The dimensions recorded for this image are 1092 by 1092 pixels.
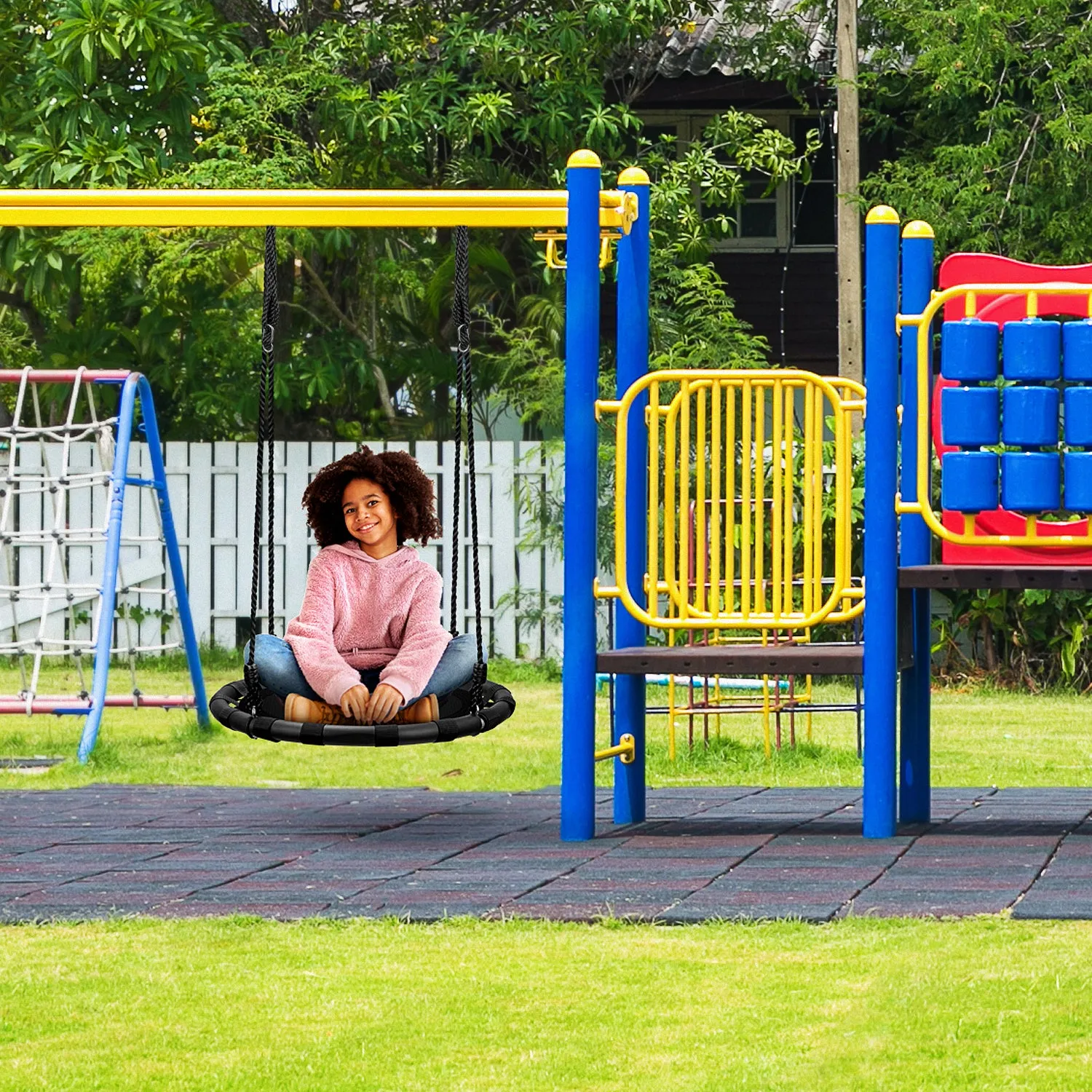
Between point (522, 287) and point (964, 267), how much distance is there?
9148 mm

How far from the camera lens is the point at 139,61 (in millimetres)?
16688

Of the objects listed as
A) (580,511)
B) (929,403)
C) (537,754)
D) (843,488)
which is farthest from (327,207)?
(537,754)

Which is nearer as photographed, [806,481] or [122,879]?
[122,879]

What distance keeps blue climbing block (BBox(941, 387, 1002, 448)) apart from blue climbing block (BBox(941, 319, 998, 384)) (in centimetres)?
5

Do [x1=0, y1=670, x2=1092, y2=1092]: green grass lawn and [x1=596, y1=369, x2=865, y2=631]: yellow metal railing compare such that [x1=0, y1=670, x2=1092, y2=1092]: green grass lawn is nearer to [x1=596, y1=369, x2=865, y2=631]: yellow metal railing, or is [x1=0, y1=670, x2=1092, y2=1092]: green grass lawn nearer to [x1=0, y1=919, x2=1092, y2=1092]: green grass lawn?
[x1=0, y1=919, x2=1092, y2=1092]: green grass lawn

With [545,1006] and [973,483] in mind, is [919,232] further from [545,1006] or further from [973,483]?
[545,1006]

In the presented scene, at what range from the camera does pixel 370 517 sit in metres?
8.08

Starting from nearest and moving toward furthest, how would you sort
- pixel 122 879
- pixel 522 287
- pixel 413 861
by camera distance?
pixel 122 879 < pixel 413 861 < pixel 522 287

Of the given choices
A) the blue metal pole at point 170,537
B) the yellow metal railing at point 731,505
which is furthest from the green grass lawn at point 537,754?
the yellow metal railing at point 731,505

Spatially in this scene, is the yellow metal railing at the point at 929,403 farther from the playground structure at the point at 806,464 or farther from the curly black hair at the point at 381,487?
the curly black hair at the point at 381,487

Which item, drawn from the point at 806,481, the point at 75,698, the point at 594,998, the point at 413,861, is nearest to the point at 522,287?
the point at 75,698

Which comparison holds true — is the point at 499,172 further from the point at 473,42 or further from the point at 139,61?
the point at 139,61

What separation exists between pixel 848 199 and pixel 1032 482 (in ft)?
36.5

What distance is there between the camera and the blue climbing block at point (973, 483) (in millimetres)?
6934
